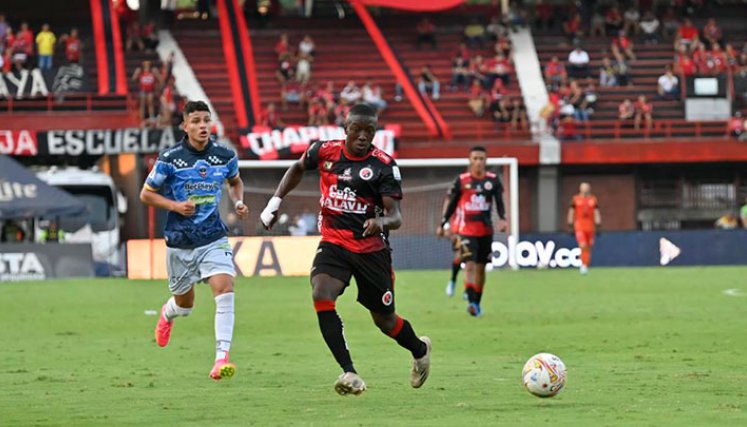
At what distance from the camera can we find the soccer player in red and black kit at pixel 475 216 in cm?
2094

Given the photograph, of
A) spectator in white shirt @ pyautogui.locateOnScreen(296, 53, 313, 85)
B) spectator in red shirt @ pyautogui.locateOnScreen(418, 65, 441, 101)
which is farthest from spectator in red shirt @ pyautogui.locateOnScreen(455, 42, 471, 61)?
spectator in white shirt @ pyautogui.locateOnScreen(296, 53, 313, 85)

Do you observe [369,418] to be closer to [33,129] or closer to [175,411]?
[175,411]

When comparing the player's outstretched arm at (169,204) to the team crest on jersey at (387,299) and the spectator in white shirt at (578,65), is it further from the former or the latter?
the spectator in white shirt at (578,65)

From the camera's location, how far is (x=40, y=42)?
4762 centimetres

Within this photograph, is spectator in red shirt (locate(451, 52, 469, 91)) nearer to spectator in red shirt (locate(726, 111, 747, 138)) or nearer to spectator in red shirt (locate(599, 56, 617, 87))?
spectator in red shirt (locate(599, 56, 617, 87))

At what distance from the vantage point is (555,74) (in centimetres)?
5019

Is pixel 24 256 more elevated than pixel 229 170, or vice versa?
pixel 229 170

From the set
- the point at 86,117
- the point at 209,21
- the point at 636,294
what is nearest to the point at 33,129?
the point at 86,117

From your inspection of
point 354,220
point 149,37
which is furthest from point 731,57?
point 354,220

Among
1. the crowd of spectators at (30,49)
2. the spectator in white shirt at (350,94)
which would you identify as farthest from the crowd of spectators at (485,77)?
the crowd of spectators at (30,49)

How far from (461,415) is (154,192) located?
3.79 metres

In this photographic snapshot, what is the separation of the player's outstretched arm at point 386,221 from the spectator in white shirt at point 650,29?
4346 cm

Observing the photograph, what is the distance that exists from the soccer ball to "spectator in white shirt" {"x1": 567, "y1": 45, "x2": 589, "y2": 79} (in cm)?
4071

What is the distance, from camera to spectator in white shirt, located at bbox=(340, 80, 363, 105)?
48094 mm
